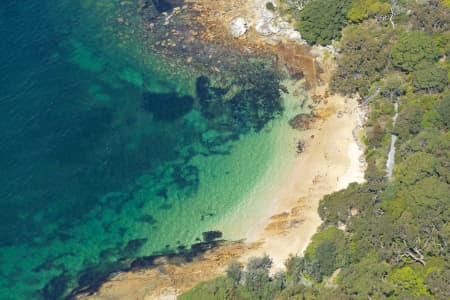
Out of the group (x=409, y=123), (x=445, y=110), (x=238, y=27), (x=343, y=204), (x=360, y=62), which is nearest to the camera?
(x=343, y=204)

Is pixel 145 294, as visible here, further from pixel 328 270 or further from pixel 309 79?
pixel 309 79

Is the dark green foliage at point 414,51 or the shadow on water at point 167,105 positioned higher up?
the dark green foliage at point 414,51

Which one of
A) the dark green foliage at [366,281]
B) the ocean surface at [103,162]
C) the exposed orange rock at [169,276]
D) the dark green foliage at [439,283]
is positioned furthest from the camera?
the ocean surface at [103,162]

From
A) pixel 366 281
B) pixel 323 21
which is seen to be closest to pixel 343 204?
pixel 366 281

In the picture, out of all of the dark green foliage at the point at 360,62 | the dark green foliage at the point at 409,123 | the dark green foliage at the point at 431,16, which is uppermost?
the dark green foliage at the point at 431,16

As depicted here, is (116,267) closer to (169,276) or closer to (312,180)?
(169,276)

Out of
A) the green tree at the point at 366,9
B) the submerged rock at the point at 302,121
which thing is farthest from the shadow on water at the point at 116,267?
the green tree at the point at 366,9

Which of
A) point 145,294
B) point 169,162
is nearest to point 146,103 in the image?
point 169,162

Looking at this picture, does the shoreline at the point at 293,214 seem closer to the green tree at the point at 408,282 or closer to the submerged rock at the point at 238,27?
the green tree at the point at 408,282
